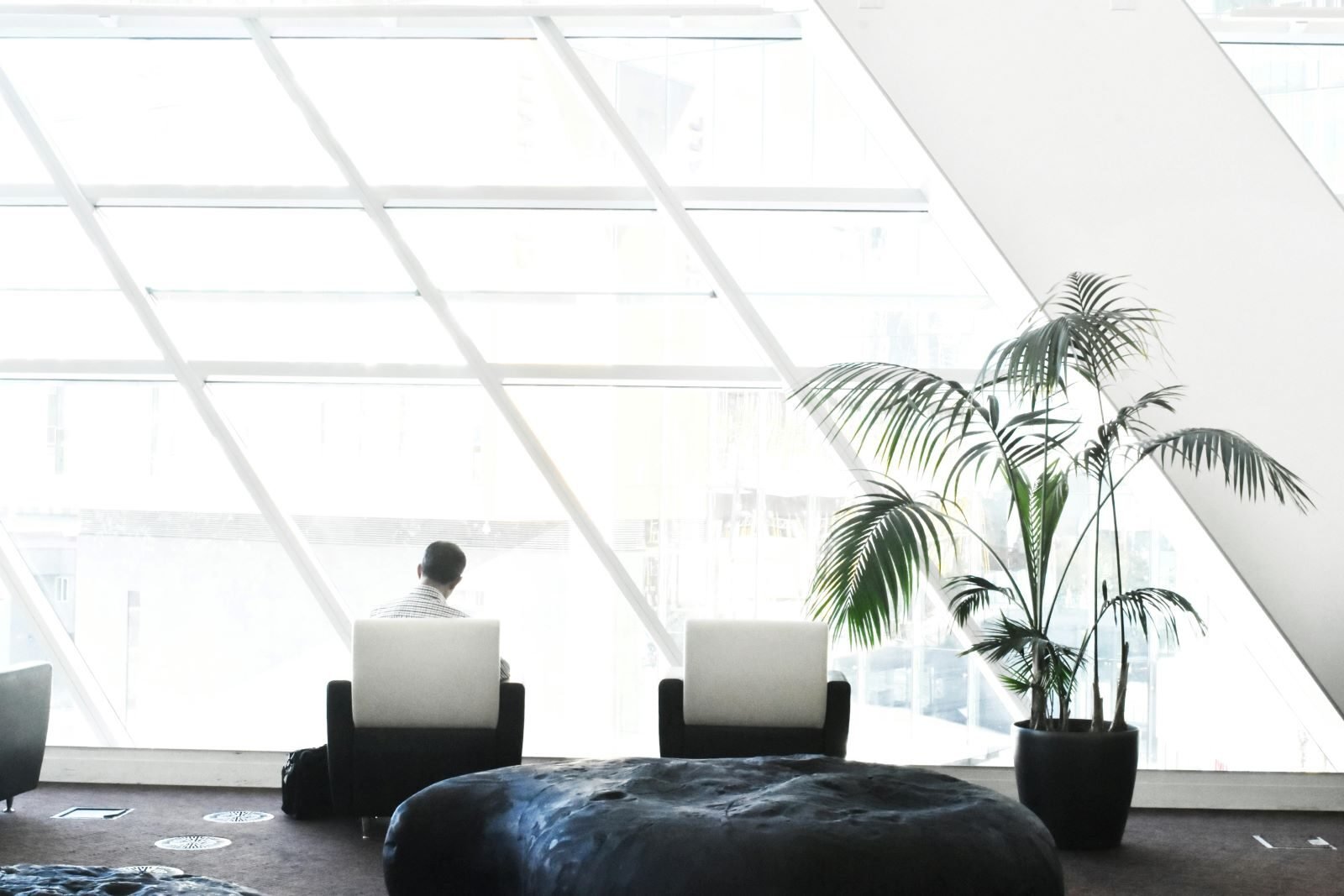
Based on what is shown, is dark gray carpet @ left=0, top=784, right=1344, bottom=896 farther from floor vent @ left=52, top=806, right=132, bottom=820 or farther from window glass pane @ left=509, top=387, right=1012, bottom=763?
window glass pane @ left=509, top=387, right=1012, bottom=763

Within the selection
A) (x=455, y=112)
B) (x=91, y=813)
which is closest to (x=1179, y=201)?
(x=455, y=112)

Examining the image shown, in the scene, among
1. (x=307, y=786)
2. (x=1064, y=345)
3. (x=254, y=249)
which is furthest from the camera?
(x=254, y=249)

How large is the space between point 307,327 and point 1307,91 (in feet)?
17.2

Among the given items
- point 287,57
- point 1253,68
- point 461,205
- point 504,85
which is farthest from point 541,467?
point 1253,68

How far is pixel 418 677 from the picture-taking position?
4863mm

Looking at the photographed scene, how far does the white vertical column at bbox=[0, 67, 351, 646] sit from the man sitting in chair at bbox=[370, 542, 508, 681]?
1.16 m

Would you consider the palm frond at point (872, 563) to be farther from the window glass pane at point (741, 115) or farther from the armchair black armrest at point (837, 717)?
the window glass pane at point (741, 115)

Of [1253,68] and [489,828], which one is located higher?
[1253,68]

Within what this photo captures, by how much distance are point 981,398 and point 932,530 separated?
5.03 feet

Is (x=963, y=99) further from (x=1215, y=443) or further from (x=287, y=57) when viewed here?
(x=287, y=57)

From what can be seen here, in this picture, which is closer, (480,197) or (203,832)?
(203,832)

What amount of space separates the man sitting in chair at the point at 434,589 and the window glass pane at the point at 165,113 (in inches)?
96.8

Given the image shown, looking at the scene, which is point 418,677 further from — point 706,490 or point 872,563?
point 706,490

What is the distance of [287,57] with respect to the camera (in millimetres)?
6852
